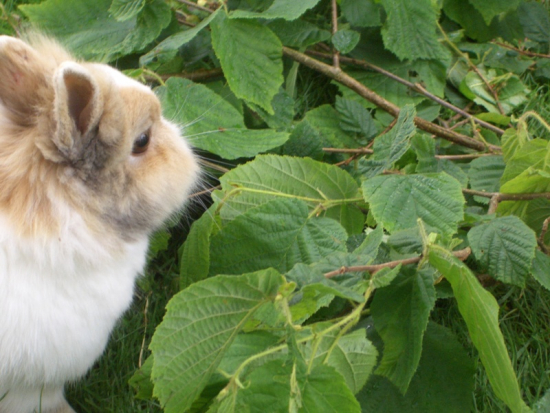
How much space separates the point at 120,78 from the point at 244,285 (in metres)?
0.83

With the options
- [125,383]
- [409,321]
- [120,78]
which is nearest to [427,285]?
[409,321]

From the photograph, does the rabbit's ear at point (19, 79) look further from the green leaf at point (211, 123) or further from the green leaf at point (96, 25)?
the green leaf at point (96, 25)

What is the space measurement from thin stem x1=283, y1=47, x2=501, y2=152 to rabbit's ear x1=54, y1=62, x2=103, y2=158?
1466 millimetres

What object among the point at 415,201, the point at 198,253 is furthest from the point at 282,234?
the point at 415,201

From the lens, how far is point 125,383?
2074mm

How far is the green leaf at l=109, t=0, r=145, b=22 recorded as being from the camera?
2.36 metres

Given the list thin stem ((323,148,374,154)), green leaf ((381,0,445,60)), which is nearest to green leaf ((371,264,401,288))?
thin stem ((323,148,374,154))

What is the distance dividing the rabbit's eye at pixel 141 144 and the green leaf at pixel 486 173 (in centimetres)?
126

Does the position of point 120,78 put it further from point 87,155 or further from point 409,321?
point 409,321

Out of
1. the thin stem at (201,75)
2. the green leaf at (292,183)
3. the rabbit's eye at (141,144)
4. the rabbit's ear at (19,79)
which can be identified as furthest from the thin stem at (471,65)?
the rabbit's ear at (19,79)

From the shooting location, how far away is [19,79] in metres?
1.41

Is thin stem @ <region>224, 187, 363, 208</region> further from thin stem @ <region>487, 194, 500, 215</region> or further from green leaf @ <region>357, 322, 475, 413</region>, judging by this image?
green leaf @ <region>357, 322, 475, 413</region>

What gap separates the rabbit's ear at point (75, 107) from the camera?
1280mm

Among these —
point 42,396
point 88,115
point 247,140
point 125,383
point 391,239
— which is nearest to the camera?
point 88,115
